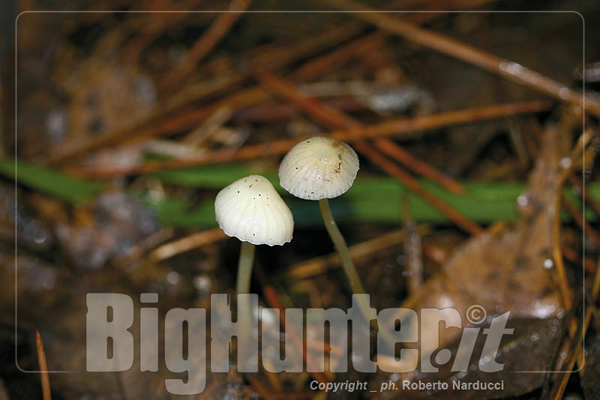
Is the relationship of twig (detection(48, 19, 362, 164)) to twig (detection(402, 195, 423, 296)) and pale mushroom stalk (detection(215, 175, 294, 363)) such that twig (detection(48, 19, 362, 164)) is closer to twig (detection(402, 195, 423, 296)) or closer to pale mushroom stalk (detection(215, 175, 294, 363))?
twig (detection(402, 195, 423, 296))

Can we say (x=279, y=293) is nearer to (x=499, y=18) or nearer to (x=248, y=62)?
(x=248, y=62)

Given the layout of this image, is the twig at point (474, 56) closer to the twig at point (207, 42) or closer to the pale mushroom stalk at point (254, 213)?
the twig at point (207, 42)

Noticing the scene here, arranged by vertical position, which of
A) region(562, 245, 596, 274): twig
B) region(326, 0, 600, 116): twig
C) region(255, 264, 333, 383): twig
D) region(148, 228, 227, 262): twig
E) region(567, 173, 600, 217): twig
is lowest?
region(255, 264, 333, 383): twig

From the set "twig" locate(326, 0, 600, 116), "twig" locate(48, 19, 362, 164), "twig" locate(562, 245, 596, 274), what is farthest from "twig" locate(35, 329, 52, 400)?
"twig" locate(326, 0, 600, 116)

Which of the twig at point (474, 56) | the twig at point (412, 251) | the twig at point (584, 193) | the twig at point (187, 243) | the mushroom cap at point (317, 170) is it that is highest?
the twig at point (474, 56)

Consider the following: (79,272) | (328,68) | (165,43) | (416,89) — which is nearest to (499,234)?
(416,89)

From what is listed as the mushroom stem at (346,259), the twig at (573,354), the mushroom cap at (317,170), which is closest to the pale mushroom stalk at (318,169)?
the mushroom cap at (317,170)
